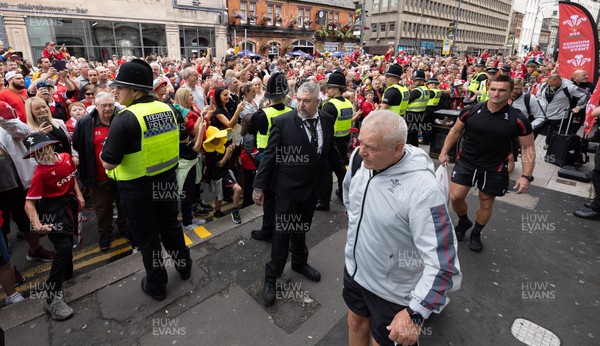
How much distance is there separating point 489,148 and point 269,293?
10.6 feet

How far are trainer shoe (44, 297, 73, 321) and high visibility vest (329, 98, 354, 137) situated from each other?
3987 millimetres

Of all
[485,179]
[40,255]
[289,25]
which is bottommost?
[40,255]

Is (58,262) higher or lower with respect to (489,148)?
lower

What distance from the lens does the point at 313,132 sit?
11.0 feet

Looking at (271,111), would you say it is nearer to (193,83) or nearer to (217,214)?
(217,214)

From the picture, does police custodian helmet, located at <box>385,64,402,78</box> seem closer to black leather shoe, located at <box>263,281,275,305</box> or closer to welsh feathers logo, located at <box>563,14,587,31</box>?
black leather shoe, located at <box>263,281,275,305</box>

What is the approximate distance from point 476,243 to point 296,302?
8.76 feet

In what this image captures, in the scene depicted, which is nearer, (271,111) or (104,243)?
(271,111)

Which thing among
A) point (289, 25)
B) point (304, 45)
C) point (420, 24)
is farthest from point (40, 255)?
point (420, 24)

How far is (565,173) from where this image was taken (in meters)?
7.06

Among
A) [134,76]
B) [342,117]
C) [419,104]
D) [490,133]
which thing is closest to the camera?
[134,76]

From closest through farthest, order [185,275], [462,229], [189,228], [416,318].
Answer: [416,318], [185,275], [462,229], [189,228]

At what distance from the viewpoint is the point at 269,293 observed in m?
3.34

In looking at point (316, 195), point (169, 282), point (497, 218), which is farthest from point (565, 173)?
point (169, 282)
